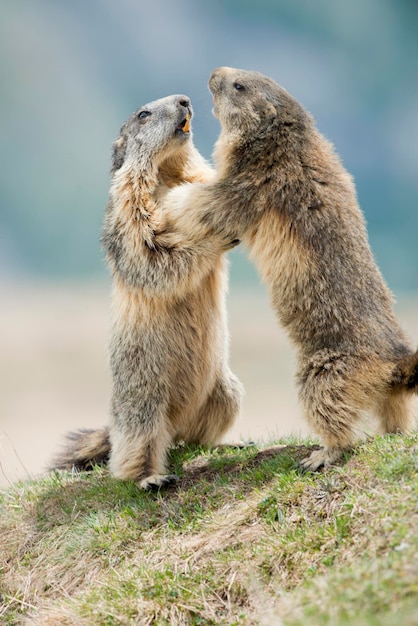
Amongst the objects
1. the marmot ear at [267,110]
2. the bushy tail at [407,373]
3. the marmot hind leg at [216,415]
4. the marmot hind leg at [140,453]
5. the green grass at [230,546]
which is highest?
the marmot ear at [267,110]

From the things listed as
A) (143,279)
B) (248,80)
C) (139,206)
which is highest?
(248,80)

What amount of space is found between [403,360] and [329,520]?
58.4 inches

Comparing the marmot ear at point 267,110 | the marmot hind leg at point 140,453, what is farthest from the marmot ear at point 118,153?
the marmot hind leg at point 140,453

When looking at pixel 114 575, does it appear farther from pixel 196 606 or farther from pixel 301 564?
pixel 301 564

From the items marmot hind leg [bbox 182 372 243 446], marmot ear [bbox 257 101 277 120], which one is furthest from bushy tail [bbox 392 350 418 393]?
marmot ear [bbox 257 101 277 120]

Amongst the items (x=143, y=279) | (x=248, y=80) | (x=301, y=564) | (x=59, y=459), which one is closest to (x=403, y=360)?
(x=301, y=564)

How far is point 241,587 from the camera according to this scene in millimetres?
5094

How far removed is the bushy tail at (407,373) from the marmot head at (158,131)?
3.17 meters

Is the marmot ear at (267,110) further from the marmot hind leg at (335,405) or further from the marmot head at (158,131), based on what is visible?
the marmot hind leg at (335,405)

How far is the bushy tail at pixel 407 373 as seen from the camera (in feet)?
18.9

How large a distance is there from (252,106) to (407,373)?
2775 millimetres

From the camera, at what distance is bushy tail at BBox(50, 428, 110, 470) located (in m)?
7.93

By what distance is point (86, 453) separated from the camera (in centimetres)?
795

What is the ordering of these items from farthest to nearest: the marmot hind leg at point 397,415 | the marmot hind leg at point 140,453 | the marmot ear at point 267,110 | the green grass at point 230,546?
1. the marmot hind leg at point 140,453
2. the marmot ear at point 267,110
3. the marmot hind leg at point 397,415
4. the green grass at point 230,546
